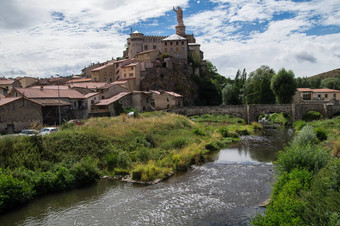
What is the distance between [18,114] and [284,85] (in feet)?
160

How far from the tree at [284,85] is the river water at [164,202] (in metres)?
40.8

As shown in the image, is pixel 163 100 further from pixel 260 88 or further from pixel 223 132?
pixel 260 88

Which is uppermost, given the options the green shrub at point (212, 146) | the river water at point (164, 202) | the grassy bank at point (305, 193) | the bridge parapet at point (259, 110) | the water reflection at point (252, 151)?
the bridge parapet at point (259, 110)

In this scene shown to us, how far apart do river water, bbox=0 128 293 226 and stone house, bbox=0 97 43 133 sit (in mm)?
18074

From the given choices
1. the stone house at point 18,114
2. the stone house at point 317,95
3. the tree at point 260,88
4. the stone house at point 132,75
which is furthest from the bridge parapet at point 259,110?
the stone house at point 18,114

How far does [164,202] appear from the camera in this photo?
675 inches

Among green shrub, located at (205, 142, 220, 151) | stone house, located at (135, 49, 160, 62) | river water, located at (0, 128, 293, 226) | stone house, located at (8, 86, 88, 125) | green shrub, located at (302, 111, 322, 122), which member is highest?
stone house, located at (135, 49, 160, 62)

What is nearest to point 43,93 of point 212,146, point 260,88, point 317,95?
point 212,146

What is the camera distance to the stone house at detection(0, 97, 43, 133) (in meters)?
32.9

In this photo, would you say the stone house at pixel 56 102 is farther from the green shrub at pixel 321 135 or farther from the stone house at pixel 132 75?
the green shrub at pixel 321 135

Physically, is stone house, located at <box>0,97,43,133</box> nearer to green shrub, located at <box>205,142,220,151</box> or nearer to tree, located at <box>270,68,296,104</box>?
green shrub, located at <box>205,142,220,151</box>

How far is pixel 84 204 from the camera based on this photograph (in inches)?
677

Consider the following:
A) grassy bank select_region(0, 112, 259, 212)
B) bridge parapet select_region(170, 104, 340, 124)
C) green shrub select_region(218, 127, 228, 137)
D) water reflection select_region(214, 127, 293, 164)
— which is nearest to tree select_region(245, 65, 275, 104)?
bridge parapet select_region(170, 104, 340, 124)

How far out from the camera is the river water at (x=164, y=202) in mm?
14992
